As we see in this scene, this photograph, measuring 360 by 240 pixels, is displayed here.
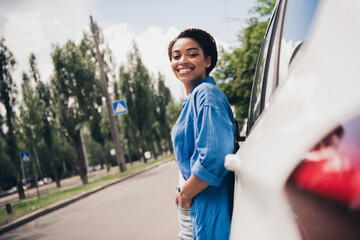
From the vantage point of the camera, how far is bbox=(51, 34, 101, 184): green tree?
1825cm

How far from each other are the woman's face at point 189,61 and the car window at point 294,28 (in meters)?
0.62

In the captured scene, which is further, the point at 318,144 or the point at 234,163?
the point at 234,163

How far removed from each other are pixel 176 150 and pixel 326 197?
943mm

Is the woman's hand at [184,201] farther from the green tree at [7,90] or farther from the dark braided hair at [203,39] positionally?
the green tree at [7,90]

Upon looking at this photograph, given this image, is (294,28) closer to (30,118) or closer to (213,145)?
(213,145)

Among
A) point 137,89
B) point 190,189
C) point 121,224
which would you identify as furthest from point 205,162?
point 137,89

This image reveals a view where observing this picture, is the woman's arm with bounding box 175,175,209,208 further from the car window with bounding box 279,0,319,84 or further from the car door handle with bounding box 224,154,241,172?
the car window with bounding box 279,0,319,84

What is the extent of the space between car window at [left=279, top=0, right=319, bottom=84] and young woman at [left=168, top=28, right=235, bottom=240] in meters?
0.38

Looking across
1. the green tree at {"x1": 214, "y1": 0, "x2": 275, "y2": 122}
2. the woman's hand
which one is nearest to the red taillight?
the woman's hand

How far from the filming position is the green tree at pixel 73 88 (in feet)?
59.9

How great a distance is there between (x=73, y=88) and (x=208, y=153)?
19.0 metres

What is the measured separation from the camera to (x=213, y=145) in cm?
118

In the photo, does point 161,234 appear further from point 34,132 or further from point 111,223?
point 34,132

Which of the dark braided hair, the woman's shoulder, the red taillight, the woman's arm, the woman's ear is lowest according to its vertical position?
the woman's arm
